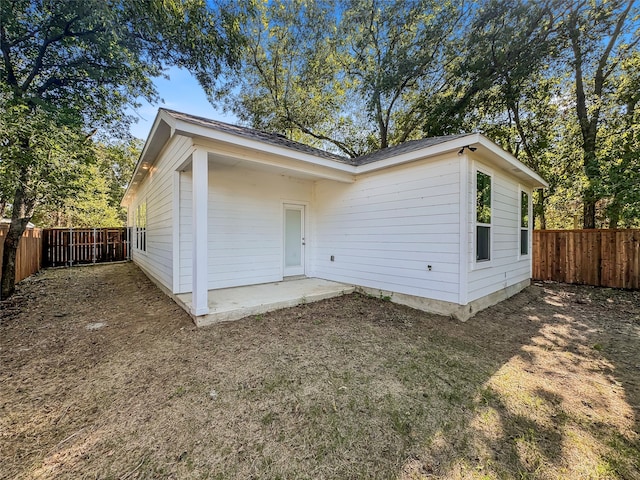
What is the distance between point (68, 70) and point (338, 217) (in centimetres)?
716

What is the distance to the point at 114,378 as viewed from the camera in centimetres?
268

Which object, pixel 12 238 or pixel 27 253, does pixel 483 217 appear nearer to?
pixel 12 238

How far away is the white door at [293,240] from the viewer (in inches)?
269

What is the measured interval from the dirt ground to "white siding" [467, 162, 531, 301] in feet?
2.96

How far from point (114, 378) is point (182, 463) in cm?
154

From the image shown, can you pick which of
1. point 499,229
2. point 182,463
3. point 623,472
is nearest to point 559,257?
point 499,229

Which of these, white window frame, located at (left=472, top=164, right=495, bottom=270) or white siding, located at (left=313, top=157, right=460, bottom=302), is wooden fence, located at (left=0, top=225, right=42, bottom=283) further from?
white window frame, located at (left=472, top=164, right=495, bottom=270)

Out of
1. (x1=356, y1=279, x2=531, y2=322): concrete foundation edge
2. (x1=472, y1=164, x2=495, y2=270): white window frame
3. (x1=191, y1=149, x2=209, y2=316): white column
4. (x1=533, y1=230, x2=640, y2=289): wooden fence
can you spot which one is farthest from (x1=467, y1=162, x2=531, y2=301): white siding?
(x1=191, y1=149, x2=209, y2=316): white column

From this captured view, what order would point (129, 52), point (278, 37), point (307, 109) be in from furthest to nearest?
point (307, 109) < point (278, 37) < point (129, 52)

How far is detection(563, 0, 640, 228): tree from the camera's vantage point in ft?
25.2

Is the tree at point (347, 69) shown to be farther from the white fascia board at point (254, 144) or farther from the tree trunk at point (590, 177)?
the white fascia board at point (254, 144)

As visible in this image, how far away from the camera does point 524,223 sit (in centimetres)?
699

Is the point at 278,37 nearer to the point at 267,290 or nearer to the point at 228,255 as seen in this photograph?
the point at 228,255

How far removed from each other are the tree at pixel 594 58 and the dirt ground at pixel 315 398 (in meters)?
5.95
